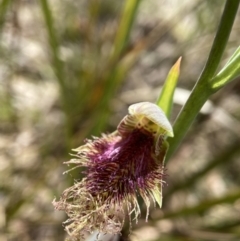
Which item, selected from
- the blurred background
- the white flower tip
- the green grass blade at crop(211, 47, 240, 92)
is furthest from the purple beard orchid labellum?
the blurred background

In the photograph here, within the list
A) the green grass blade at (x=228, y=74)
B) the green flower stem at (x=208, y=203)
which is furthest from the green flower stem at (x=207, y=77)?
the green flower stem at (x=208, y=203)

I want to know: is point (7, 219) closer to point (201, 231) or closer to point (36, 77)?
point (201, 231)

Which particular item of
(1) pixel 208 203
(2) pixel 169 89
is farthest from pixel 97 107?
(2) pixel 169 89

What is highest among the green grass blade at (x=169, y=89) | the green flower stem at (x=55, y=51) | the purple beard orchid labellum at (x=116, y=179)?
the green flower stem at (x=55, y=51)

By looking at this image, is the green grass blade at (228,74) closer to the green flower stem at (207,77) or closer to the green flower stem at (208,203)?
the green flower stem at (207,77)

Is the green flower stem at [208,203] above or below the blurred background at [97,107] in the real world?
below

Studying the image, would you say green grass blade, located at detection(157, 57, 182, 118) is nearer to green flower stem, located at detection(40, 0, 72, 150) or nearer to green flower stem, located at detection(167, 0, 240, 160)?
green flower stem, located at detection(167, 0, 240, 160)

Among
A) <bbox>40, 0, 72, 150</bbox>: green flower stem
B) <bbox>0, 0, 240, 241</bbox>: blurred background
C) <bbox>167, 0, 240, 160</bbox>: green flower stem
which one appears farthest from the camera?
<bbox>0, 0, 240, 241</bbox>: blurred background

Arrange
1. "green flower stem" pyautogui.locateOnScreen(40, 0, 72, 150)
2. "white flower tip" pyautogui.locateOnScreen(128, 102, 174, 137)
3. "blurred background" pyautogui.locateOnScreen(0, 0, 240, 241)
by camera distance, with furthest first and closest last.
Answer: "blurred background" pyautogui.locateOnScreen(0, 0, 240, 241)
"green flower stem" pyautogui.locateOnScreen(40, 0, 72, 150)
"white flower tip" pyautogui.locateOnScreen(128, 102, 174, 137)
